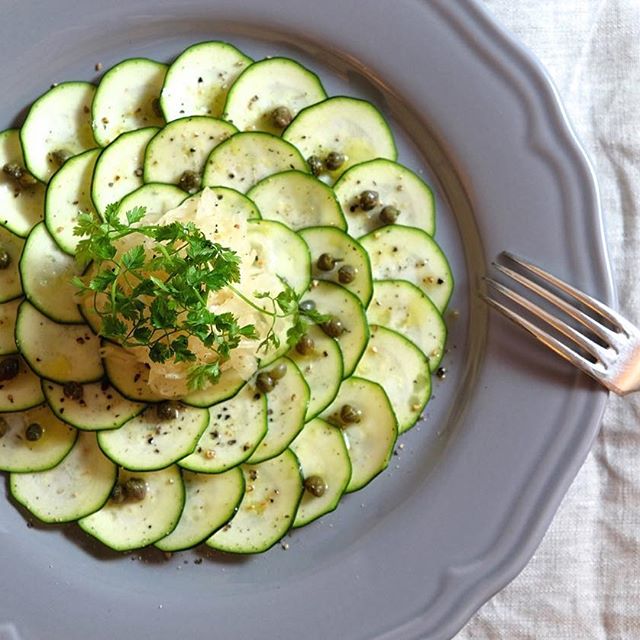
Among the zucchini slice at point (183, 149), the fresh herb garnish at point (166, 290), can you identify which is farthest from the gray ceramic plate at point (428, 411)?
the fresh herb garnish at point (166, 290)

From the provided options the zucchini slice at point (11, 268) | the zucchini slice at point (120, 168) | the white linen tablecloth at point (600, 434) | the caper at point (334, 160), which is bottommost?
the white linen tablecloth at point (600, 434)

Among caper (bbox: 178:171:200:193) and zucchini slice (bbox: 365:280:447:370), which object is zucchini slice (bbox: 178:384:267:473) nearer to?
zucchini slice (bbox: 365:280:447:370)

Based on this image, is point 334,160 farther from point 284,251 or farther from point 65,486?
point 65,486

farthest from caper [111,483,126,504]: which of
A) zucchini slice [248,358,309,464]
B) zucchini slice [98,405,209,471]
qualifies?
zucchini slice [248,358,309,464]

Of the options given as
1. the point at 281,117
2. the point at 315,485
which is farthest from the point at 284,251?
the point at 315,485

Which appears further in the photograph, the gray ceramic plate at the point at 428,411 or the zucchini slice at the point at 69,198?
the gray ceramic plate at the point at 428,411

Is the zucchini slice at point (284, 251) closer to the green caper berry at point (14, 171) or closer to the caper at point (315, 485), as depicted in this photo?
the caper at point (315, 485)
